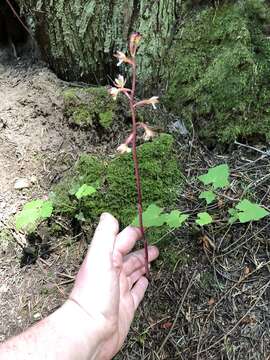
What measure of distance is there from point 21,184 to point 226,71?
145 cm

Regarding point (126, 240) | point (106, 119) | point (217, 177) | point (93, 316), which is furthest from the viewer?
point (106, 119)

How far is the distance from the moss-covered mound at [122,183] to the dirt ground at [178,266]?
11 cm

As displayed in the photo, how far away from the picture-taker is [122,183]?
2809 mm

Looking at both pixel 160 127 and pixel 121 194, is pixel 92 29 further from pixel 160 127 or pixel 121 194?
pixel 121 194

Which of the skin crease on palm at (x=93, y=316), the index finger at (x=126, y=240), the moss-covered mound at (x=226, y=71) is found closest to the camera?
the skin crease on palm at (x=93, y=316)

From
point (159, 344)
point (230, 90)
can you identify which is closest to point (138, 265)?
point (159, 344)

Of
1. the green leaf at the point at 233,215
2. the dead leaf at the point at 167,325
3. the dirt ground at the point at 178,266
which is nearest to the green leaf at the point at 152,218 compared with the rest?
the dirt ground at the point at 178,266

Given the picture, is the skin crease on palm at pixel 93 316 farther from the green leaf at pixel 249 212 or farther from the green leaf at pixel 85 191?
the green leaf at pixel 249 212

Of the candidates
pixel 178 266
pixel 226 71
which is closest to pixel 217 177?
pixel 178 266

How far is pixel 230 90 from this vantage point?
2.91m

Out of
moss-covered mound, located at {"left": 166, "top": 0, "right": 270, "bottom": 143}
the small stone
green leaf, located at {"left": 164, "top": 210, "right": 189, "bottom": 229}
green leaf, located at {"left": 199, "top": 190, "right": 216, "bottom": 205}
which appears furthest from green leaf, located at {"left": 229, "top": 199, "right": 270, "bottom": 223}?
the small stone

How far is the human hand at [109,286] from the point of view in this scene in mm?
2135

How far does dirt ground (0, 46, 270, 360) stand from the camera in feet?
7.88

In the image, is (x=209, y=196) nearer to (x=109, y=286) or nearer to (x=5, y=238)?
(x=109, y=286)
